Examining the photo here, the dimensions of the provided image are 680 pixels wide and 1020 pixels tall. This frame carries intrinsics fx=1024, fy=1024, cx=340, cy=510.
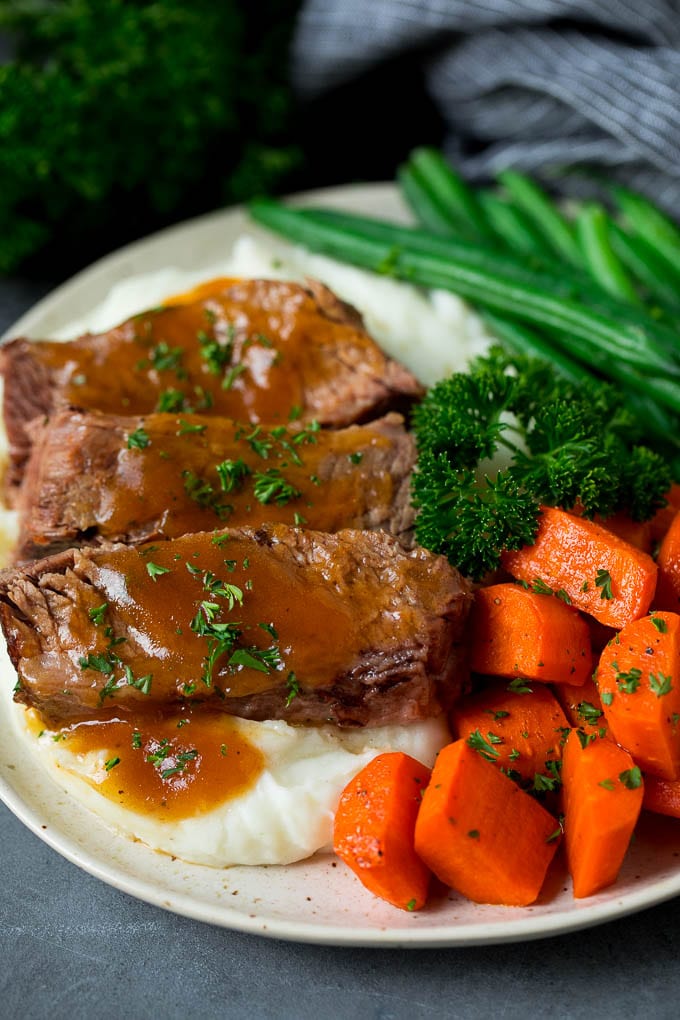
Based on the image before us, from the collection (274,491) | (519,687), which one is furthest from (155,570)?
(519,687)

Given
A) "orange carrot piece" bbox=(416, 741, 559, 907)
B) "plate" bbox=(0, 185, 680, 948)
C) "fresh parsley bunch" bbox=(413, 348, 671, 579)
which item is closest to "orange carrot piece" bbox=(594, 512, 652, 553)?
"fresh parsley bunch" bbox=(413, 348, 671, 579)

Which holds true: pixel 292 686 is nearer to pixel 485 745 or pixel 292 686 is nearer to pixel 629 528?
pixel 485 745

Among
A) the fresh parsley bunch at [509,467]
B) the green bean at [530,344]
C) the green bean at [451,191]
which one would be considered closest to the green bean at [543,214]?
the green bean at [451,191]

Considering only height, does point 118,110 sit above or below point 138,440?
above

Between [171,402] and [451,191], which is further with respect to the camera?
[451,191]

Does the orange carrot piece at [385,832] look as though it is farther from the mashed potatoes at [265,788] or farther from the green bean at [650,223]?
the green bean at [650,223]

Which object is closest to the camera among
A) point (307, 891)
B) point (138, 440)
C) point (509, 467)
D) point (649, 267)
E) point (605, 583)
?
point (307, 891)

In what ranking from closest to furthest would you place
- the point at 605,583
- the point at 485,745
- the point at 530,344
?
the point at 485,745 < the point at 605,583 < the point at 530,344
